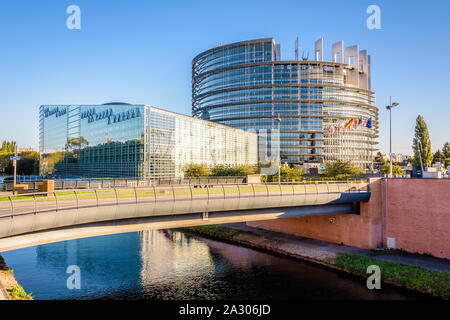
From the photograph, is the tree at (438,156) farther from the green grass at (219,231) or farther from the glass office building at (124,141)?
the green grass at (219,231)

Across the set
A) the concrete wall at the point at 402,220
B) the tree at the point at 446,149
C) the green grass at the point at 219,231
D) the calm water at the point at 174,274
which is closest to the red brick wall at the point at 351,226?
the concrete wall at the point at 402,220

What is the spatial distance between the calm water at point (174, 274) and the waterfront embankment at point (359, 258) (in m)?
1.08

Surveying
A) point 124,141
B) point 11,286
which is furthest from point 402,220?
point 124,141

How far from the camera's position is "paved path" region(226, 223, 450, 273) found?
25438 millimetres

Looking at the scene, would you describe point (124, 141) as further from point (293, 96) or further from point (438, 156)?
point (438, 156)

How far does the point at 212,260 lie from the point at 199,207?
10198 millimetres

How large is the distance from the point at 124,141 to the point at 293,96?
74844mm

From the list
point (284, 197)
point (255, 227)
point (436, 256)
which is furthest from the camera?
point (255, 227)

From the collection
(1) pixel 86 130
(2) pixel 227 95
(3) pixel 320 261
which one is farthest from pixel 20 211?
(2) pixel 227 95

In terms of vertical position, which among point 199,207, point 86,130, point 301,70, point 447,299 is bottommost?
point 447,299

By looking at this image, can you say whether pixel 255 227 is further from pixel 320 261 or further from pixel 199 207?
pixel 199 207

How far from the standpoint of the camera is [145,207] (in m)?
19.3

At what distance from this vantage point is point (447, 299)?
21.0 metres

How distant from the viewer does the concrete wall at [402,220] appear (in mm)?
26891
